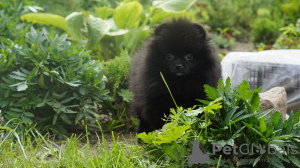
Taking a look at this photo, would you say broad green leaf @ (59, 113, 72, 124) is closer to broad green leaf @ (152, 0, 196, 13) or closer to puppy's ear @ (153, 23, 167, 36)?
puppy's ear @ (153, 23, 167, 36)

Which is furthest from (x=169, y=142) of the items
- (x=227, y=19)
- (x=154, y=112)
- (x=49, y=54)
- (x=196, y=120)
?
(x=227, y=19)

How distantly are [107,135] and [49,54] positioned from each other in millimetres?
1096

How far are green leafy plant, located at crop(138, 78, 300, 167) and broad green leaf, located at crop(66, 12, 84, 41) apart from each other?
312 cm

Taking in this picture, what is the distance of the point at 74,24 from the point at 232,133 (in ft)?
11.5

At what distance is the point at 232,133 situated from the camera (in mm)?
2672

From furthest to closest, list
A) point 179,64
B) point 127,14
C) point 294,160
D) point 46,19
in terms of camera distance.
Result: point 127,14 < point 46,19 < point 179,64 < point 294,160

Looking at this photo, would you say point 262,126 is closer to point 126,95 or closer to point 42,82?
point 126,95

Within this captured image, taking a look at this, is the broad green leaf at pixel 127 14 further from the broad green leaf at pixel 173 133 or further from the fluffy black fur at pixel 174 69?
the broad green leaf at pixel 173 133

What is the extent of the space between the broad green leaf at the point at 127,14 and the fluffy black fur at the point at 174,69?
6.60 feet

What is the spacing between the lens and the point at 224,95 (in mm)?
2826

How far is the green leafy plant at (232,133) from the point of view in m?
2.58

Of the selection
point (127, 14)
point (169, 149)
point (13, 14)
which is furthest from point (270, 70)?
point (13, 14)

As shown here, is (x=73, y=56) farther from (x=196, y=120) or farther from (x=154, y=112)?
(x=196, y=120)

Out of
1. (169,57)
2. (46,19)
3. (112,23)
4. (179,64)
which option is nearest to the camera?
(179,64)
